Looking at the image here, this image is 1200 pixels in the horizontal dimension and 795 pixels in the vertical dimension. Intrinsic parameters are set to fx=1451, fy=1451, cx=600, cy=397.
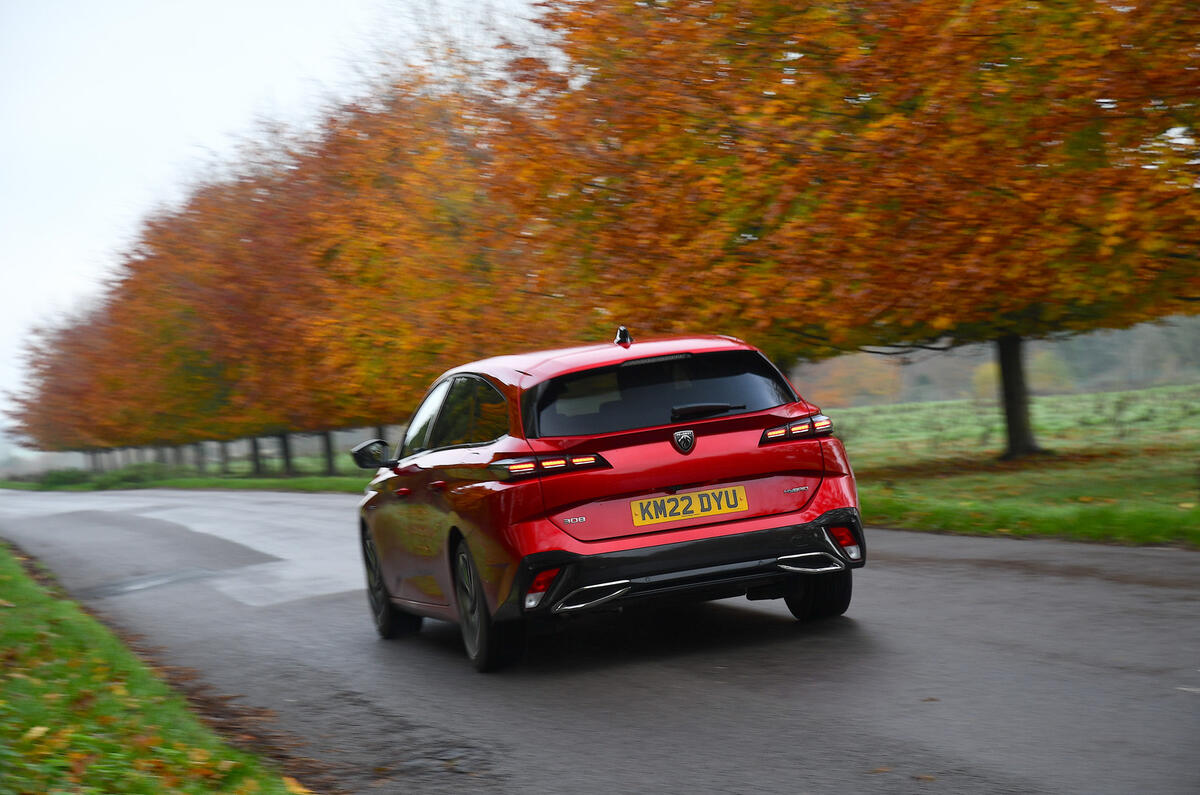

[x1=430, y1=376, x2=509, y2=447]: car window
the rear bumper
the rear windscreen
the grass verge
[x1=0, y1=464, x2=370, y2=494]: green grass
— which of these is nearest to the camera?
the rear bumper

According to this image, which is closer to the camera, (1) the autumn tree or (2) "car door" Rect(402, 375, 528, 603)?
(2) "car door" Rect(402, 375, 528, 603)

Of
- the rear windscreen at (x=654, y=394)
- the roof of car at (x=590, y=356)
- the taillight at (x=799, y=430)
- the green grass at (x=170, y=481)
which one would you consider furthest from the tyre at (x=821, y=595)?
the green grass at (x=170, y=481)

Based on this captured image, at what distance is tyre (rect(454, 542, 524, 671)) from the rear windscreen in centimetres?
96

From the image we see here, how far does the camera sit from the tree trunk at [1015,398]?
23625 mm

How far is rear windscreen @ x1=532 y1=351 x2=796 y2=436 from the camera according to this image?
724cm

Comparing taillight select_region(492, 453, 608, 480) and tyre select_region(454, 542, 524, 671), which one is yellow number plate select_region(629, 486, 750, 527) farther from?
tyre select_region(454, 542, 524, 671)

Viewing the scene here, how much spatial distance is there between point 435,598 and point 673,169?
11.4 m

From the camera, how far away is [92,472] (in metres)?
81.7

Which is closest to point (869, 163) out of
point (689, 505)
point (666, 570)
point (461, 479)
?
point (461, 479)

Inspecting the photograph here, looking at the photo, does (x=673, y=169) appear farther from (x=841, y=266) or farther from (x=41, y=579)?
(x=41, y=579)

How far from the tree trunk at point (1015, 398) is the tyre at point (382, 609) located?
15664 millimetres

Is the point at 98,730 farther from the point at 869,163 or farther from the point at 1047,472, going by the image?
the point at 1047,472

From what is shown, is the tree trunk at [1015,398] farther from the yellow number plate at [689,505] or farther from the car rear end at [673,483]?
the yellow number plate at [689,505]

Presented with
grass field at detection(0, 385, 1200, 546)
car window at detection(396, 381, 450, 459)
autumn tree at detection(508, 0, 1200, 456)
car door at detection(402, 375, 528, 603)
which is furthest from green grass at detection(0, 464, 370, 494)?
car door at detection(402, 375, 528, 603)
